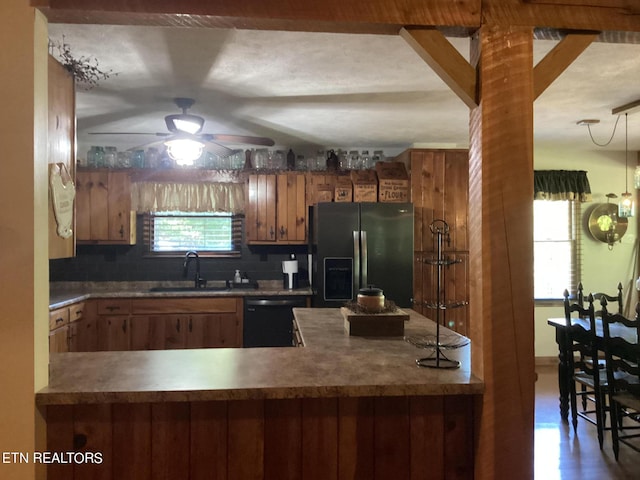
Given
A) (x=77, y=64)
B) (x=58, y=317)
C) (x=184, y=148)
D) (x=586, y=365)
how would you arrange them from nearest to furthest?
(x=77, y=64) → (x=184, y=148) → (x=586, y=365) → (x=58, y=317)

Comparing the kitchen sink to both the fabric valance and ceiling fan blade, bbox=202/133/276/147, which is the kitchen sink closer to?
the fabric valance

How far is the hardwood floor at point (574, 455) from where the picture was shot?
2.84m

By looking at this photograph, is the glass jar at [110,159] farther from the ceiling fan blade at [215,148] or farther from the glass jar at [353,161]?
the glass jar at [353,161]

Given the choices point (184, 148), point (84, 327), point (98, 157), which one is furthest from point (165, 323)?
point (184, 148)

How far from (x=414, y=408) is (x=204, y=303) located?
321cm

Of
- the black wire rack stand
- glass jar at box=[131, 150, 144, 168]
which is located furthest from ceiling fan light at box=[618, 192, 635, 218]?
glass jar at box=[131, 150, 144, 168]

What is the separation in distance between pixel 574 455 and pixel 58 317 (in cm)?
407

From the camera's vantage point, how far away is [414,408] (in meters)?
1.68

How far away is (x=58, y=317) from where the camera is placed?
386 cm

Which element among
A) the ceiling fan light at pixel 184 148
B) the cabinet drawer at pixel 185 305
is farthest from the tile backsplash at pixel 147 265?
the ceiling fan light at pixel 184 148

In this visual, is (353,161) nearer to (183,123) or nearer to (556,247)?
(183,123)

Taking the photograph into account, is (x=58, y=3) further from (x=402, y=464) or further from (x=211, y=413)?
(x=402, y=464)

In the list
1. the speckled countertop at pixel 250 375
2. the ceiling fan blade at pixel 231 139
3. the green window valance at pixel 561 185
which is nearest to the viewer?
the speckled countertop at pixel 250 375

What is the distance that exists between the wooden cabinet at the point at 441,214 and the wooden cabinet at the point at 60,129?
3417mm
